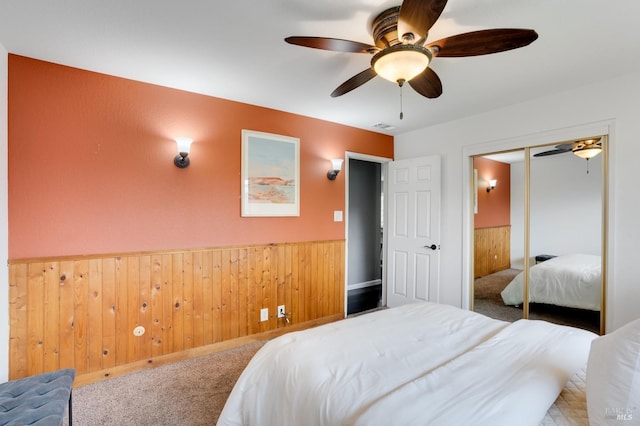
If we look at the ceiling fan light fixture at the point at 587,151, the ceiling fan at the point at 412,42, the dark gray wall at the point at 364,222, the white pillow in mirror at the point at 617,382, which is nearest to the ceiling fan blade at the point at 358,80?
the ceiling fan at the point at 412,42

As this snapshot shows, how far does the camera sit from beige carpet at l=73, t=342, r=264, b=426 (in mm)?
1934

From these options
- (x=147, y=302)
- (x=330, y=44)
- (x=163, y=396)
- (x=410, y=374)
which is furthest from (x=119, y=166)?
(x=410, y=374)

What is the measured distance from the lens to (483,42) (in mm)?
1500

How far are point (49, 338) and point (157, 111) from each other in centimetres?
195

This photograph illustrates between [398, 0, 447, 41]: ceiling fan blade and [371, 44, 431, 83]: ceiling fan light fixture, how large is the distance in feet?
0.37

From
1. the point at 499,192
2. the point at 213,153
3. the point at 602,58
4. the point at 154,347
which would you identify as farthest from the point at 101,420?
the point at 602,58

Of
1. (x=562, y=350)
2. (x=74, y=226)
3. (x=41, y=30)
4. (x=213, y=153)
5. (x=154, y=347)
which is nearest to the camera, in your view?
(x=562, y=350)

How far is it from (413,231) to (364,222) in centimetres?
148

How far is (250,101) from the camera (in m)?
3.01

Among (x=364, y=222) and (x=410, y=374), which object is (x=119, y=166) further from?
(x=364, y=222)

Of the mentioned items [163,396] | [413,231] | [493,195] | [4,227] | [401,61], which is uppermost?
[401,61]

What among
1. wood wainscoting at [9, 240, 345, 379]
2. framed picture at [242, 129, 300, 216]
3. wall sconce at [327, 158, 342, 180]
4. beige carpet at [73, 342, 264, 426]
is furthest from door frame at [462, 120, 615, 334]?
beige carpet at [73, 342, 264, 426]

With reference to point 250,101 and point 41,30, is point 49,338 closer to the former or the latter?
point 41,30

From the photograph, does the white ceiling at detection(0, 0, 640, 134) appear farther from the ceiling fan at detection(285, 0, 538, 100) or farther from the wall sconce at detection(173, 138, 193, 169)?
the wall sconce at detection(173, 138, 193, 169)
